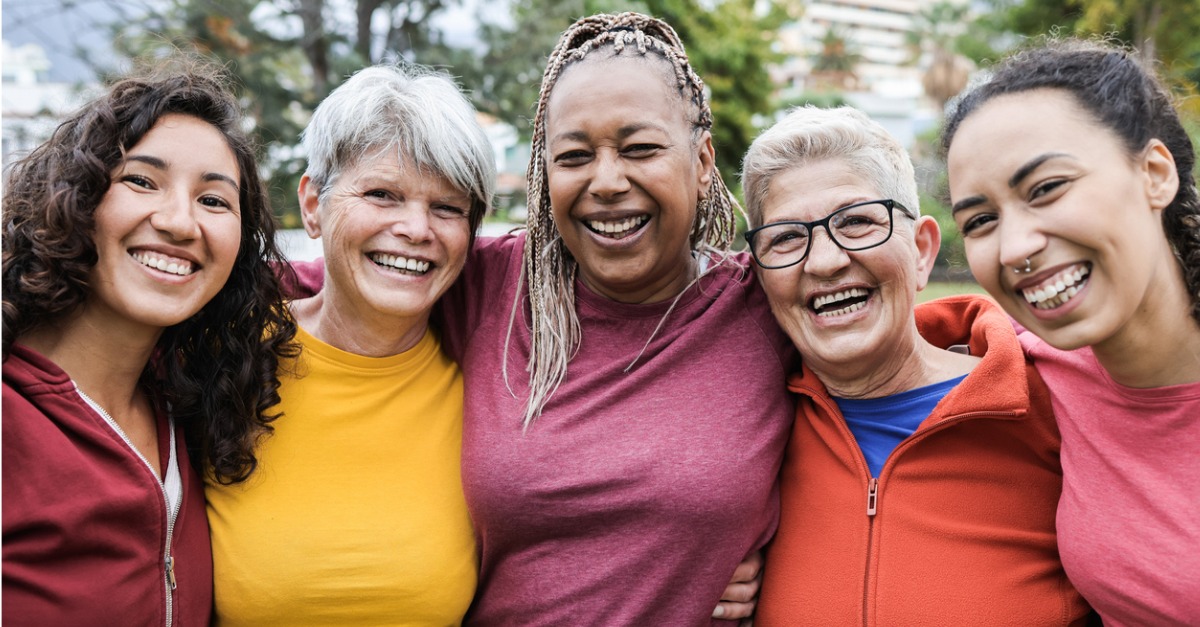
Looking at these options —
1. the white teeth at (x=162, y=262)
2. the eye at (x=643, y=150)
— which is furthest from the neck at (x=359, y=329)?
the eye at (x=643, y=150)

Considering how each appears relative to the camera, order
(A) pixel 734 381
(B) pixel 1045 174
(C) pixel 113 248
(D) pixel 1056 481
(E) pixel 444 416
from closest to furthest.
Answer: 1. (B) pixel 1045 174
2. (C) pixel 113 248
3. (D) pixel 1056 481
4. (A) pixel 734 381
5. (E) pixel 444 416

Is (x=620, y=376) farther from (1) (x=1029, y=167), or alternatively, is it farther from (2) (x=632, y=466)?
(1) (x=1029, y=167)

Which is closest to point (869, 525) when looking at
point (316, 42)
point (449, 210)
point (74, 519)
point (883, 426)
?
point (883, 426)

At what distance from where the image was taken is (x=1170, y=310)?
6.59 ft

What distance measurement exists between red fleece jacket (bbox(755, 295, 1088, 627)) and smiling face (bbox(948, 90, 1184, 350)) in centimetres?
42

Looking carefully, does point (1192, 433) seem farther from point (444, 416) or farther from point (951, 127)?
point (444, 416)

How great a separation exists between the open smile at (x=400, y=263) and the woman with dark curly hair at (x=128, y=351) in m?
0.39

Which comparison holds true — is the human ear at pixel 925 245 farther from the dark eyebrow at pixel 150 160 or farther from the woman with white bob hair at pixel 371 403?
the dark eyebrow at pixel 150 160

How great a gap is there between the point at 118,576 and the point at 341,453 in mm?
682

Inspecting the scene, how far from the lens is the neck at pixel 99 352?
2.20m

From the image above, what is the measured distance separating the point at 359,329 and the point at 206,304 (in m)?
0.46

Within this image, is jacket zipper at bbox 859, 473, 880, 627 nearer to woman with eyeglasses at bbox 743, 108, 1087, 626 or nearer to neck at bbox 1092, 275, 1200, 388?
woman with eyeglasses at bbox 743, 108, 1087, 626

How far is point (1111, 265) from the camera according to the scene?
1900mm

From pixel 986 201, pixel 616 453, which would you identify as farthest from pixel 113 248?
pixel 986 201
